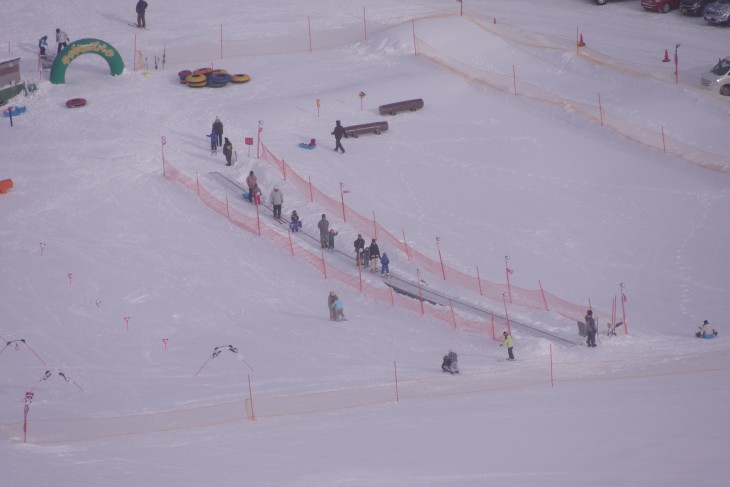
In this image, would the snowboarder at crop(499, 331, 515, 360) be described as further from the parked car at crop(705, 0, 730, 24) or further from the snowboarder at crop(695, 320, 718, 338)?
the parked car at crop(705, 0, 730, 24)

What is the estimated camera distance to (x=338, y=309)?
31078mm

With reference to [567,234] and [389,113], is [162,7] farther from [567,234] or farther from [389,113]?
[567,234]

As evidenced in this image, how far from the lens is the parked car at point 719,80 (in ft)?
137

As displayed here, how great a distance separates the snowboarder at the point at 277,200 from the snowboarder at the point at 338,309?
554 cm

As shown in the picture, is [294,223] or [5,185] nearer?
[294,223]

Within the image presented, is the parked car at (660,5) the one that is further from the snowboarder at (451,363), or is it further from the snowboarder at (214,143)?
the snowboarder at (451,363)

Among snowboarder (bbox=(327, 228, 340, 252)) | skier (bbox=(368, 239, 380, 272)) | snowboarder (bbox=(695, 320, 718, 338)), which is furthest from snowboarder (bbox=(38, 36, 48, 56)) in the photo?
snowboarder (bbox=(695, 320, 718, 338))

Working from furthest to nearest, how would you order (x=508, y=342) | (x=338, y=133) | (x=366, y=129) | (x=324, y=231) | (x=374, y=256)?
(x=366, y=129), (x=338, y=133), (x=324, y=231), (x=374, y=256), (x=508, y=342)

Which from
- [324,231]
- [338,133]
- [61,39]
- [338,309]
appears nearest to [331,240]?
[324,231]

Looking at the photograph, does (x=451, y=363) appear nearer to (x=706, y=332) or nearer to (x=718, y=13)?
(x=706, y=332)

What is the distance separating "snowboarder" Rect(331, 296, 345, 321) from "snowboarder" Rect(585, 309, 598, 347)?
5.52 metres

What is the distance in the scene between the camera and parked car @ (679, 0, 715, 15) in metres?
49.2

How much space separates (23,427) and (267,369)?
533cm

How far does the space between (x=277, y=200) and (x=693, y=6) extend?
20.7 m
